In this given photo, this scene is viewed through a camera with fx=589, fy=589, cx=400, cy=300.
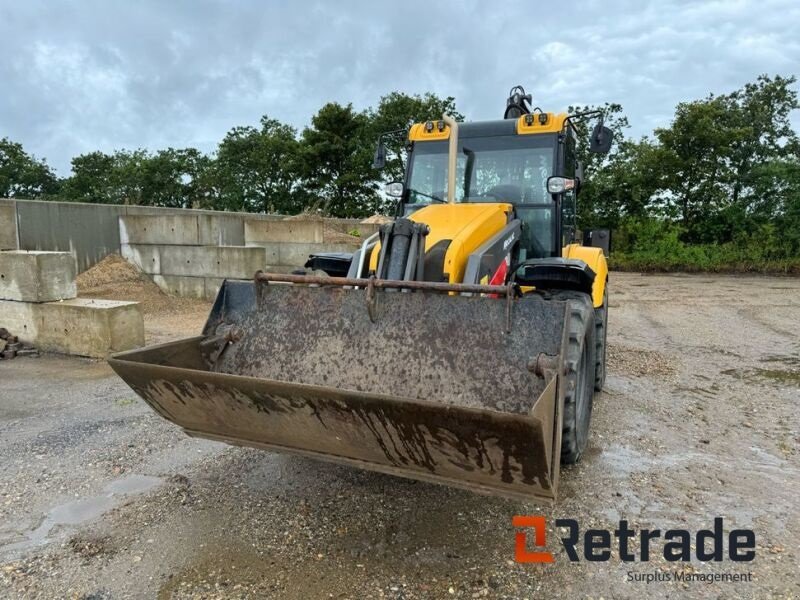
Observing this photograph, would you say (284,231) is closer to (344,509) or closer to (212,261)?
(212,261)

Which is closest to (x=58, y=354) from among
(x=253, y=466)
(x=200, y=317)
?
(x=200, y=317)

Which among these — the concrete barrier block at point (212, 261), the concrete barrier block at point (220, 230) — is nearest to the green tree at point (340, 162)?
the concrete barrier block at point (220, 230)

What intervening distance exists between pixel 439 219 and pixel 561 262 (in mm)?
927

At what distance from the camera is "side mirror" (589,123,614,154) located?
5.02 m

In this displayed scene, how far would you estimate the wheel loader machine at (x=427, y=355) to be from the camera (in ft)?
8.05

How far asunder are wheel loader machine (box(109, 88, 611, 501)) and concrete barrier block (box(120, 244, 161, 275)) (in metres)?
8.67

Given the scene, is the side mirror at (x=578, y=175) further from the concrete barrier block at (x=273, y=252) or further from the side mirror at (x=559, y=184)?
the concrete barrier block at (x=273, y=252)

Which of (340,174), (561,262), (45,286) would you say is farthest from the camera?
(340,174)

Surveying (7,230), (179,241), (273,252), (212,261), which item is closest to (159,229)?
(179,241)

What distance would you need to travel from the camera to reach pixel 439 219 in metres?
4.30

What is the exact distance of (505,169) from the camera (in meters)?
5.16

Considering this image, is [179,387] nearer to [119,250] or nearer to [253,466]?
[253,466]

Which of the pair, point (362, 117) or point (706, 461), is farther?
point (362, 117)

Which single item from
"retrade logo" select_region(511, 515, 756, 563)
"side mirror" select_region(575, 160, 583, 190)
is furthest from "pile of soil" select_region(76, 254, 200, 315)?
"retrade logo" select_region(511, 515, 756, 563)
